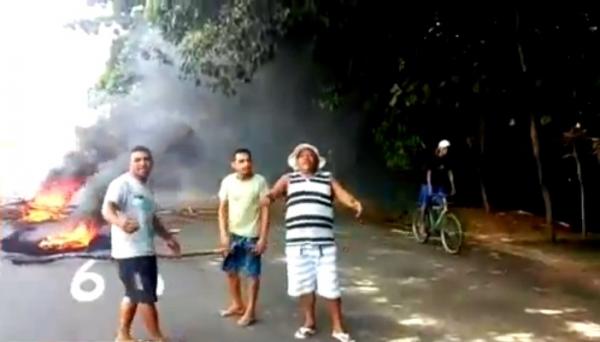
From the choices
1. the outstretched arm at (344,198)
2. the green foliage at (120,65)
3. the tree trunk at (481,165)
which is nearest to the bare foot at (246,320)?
the outstretched arm at (344,198)

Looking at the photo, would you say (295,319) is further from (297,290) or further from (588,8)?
(588,8)

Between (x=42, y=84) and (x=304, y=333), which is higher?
(x=42, y=84)

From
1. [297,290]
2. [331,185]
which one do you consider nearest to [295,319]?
[297,290]

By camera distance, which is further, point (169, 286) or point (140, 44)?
point (140, 44)

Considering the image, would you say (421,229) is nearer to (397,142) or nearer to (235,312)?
(397,142)

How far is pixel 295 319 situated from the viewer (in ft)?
20.6

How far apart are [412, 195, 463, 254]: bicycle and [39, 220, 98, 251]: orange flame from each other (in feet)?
13.2

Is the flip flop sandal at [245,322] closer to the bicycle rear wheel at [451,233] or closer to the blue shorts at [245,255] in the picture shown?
the blue shorts at [245,255]

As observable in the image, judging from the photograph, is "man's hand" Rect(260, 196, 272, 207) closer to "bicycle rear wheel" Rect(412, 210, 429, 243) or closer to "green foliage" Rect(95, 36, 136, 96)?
"bicycle rear wheel" Rect(412, 210, 429, 243)

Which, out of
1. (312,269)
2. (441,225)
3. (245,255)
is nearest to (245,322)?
(245,255)

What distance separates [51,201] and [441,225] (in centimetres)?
536

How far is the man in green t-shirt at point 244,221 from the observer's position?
19.2 feet

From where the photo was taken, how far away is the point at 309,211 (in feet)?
18.2

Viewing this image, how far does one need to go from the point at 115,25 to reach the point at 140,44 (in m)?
0.81
